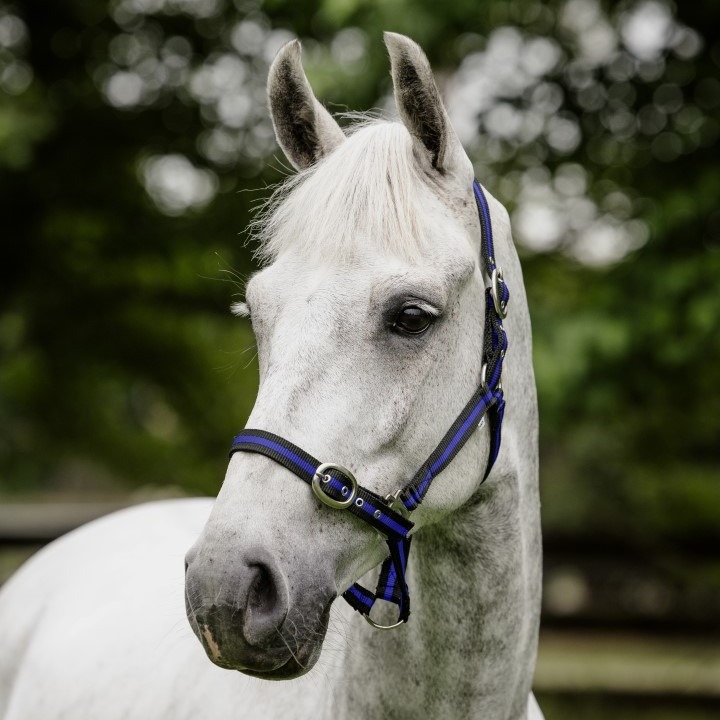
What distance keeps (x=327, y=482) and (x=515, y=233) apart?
4935mm

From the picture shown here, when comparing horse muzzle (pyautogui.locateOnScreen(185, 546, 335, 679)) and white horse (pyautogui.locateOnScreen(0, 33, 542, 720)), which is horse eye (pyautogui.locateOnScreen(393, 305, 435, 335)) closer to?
white horse (pyautogui.locateOnScreen(0, 33, 542, 720))

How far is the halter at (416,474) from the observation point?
1724mm

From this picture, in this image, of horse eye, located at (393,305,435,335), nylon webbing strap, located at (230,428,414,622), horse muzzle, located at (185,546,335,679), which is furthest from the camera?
horse eye, located at (393,305,435,335)

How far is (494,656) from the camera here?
6.76 ft

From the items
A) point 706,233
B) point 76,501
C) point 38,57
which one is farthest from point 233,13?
point 76,501

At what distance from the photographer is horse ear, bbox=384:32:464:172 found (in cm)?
194

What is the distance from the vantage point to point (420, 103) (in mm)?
2014

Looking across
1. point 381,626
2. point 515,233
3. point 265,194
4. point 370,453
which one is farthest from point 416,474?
point 265,194

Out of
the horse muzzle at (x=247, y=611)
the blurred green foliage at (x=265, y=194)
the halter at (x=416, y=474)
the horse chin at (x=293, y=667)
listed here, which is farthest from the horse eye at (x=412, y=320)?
the blurred green foliage at (x=265, y=194)

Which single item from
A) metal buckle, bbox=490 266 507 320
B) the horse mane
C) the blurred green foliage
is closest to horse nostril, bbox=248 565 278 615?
the horse mane

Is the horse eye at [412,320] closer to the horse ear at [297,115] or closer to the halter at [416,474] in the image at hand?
the halter at [416,474]

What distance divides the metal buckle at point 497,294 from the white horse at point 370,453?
31 millimetres

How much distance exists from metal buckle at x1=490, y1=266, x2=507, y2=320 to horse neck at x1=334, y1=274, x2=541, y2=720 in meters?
0.17

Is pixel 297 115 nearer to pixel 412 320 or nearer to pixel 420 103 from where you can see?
pixel 420 103
